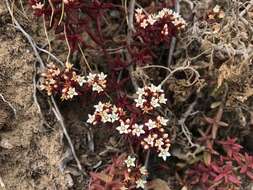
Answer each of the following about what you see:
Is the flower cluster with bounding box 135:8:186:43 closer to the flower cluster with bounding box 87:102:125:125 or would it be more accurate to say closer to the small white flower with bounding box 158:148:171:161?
the flower cluster with bounding box 87:102:125:125

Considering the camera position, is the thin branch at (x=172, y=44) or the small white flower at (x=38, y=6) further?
the thin branch at (x=172, y=44)

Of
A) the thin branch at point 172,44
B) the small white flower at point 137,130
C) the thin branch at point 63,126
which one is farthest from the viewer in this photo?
the thin branch at point 172,44

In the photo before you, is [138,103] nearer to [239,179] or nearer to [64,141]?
[64,141]

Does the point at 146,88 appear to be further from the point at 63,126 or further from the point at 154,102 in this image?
the point at 63,126

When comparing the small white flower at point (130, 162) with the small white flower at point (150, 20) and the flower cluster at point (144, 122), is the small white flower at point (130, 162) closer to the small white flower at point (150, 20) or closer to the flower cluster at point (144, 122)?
the flower cluster at point (144, 122)

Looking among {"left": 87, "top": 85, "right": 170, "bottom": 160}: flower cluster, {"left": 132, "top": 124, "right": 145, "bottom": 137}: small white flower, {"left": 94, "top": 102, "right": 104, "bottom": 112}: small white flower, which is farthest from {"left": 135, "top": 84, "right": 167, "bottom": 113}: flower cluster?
{"left": 94, "top": 102, "right": 104, "bottom": 112}: small white flower

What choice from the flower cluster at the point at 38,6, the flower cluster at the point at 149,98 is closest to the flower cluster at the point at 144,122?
the flower cluster at the point at 149,98

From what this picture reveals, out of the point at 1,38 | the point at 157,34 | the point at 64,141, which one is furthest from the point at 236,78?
the point at 1,38

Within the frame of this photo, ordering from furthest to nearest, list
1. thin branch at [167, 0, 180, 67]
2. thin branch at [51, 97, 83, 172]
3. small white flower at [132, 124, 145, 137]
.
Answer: thin branch at [167, 0, 180, 67] < thin branch at [51, 97, 83, 172] < small white flower at [132, 124, 145, 137]
